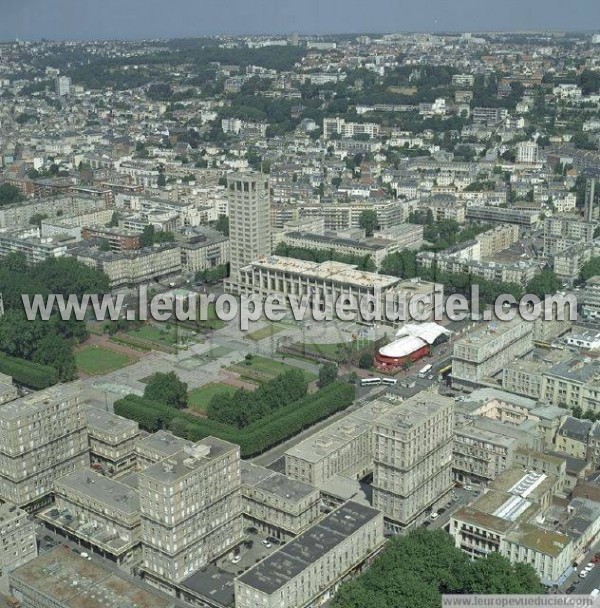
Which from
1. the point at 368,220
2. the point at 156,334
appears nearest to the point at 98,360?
the point at 156,334

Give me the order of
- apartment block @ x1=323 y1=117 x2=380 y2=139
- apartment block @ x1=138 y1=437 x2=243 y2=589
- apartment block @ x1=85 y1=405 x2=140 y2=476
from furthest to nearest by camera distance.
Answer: apartment block @ x1=323 y1=117 x2=380 y2=139
apartment block @ x1=85 y1=405 x2=140 y2=476
apartment block @ x1=138 y1=437 x2=243 y2=589

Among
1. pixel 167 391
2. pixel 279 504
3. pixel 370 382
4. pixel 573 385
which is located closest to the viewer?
pixel 279 504

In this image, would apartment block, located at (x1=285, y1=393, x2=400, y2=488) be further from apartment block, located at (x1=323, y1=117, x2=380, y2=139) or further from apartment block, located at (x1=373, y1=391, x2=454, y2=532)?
apartment block, located at (x1=323, y1=117, x2=380, y2=139)

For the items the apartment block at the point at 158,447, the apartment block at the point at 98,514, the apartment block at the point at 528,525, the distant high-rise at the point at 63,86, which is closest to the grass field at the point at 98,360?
the apartment block at the point at 158,447

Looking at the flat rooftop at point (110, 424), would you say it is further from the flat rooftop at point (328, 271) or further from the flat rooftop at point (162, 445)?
the flat rooftop at point (328, 271)

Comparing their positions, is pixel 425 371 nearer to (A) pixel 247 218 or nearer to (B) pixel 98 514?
(A) pixel 247 218

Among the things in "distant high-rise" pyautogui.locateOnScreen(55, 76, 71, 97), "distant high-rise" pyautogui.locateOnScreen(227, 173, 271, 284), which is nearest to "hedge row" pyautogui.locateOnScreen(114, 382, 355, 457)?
"distant high-rise" pyautogui.locateOnScreen(227, 173, 271, 284)
